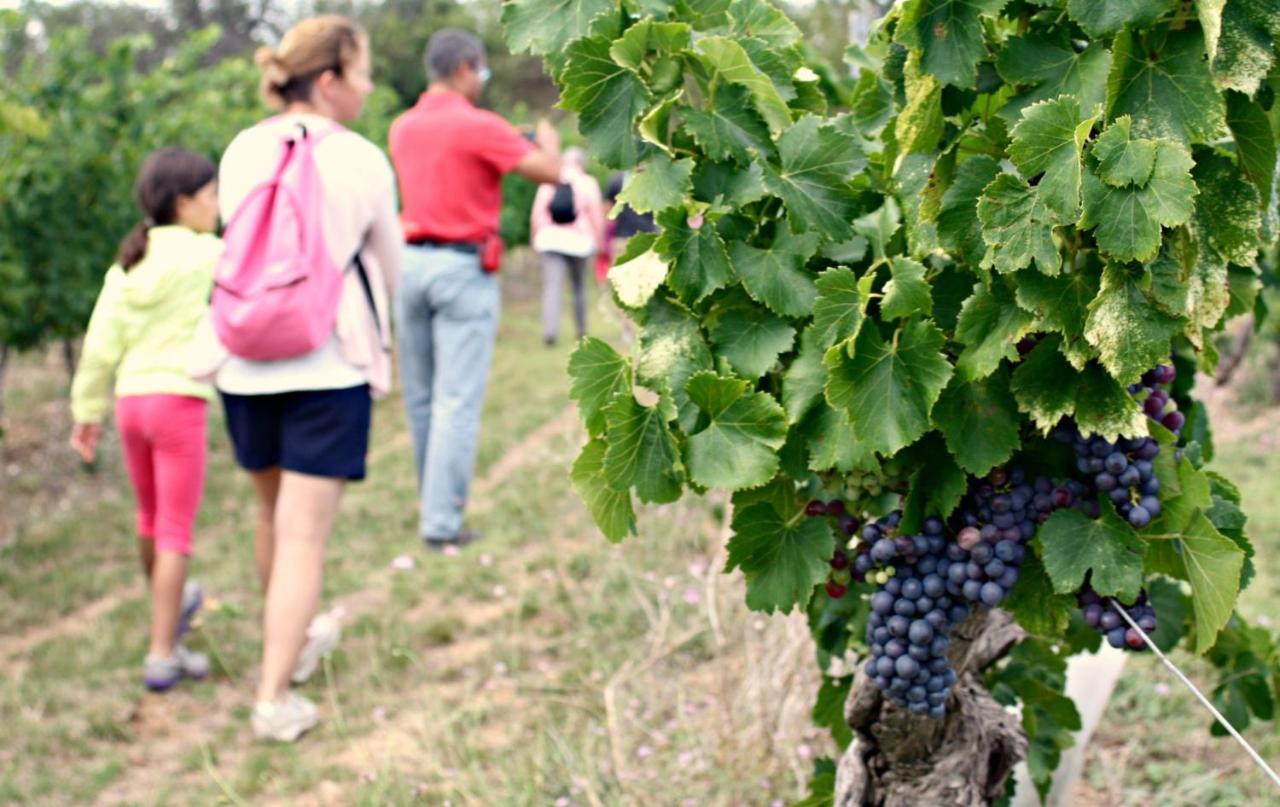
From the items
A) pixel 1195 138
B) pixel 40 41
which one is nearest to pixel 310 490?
pixel 1195 138

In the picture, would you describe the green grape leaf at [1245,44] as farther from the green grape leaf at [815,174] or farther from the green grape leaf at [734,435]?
the green grape leaf at [734,435]

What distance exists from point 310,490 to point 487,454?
370cm

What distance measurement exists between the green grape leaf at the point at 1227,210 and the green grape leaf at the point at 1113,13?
19 cm

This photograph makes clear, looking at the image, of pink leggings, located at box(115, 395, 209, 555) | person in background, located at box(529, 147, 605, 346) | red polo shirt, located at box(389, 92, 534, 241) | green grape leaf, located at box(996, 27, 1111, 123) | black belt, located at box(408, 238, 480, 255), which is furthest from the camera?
person in background, located at box(529, 147, 605, 346)

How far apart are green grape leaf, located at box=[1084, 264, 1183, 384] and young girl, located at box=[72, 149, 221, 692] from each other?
3.13 m

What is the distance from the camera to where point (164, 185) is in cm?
383

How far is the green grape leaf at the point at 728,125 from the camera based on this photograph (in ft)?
4.65

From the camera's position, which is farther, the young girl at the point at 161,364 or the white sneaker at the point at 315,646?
the white sneaker at the point at 315,646

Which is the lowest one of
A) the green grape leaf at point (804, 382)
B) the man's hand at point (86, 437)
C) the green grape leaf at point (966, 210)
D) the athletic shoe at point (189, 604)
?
the athletic shoe at point (189, 604)

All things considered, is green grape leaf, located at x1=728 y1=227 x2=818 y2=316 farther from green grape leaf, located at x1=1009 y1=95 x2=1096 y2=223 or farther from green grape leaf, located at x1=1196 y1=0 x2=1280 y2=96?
green grape leaf, located at x1=1196 y1=0 x2=1280 y2=96

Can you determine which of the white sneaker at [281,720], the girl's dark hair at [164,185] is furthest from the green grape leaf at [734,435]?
the girl's dark hair at [164,185]

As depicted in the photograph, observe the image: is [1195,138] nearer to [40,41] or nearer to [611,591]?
[611,591]

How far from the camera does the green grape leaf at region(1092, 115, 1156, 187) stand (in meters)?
1.13

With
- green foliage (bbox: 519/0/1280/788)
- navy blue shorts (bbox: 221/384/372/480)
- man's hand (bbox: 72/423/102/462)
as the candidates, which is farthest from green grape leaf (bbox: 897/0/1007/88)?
man's hand (bbox: 72/423/102/462)
